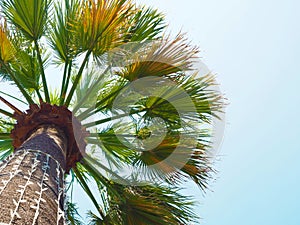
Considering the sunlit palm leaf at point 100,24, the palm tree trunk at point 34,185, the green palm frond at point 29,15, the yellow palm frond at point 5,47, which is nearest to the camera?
the palm tree trunk at point 34,185

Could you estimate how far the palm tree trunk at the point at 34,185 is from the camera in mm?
1962

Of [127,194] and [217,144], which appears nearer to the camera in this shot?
[127,194]

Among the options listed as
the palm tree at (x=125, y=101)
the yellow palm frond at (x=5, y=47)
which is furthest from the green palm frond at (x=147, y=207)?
the yellow palm frond at (x=5, y=47)

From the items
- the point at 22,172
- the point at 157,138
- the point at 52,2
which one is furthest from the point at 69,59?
the point at 22,172

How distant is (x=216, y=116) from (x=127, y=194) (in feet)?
5.06

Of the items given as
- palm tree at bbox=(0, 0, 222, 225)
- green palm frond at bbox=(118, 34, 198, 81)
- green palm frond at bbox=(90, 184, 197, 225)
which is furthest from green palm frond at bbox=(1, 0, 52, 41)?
green palm frond at bbox=(90, 184, 197, 225)

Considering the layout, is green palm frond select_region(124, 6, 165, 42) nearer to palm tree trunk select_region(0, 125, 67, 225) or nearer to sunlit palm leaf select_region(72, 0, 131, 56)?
sunlit palm leaf select_region(72, 0, 131, 56)

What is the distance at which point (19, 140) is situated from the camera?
3.98 metres

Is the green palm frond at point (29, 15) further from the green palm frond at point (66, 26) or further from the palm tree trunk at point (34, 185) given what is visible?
the palm tree trunk at point (34, 185)

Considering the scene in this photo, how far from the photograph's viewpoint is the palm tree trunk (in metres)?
1.96

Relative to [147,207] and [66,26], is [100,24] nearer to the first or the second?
[66,26]

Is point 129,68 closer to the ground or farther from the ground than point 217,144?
farther from the ground

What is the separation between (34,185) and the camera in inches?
92.8

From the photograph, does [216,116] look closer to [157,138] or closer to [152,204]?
[157,138]
